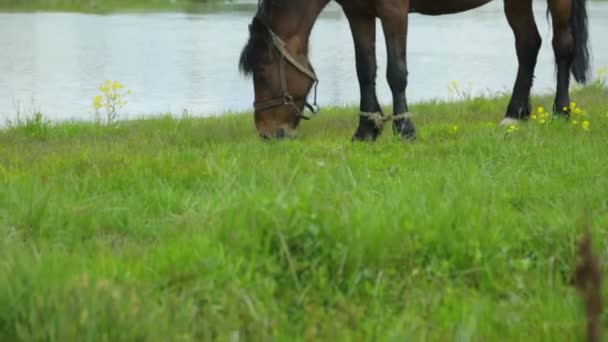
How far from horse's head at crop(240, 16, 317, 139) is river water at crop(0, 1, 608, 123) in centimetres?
459

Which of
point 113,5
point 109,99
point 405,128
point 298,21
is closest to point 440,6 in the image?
point 405,128

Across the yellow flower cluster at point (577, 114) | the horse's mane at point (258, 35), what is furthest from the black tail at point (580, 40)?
the horse's mane at point (258, 35)

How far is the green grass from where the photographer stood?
243 centimetres

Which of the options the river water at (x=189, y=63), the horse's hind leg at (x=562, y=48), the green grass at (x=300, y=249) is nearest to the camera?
the green grass at (x=300, y=249)

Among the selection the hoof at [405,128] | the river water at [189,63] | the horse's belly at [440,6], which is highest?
the horse's belly at [440,6]

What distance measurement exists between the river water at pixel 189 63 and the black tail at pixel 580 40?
462cm

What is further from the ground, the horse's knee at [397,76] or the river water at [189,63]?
the horse's knee at [397,76]

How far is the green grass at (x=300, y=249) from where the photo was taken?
243 centimetres

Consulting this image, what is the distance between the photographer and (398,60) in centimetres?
700

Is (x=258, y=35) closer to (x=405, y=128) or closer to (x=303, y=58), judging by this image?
(x=303, y=58)

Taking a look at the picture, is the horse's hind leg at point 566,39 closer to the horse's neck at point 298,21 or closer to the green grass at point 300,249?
the horse's neck at point 298,21

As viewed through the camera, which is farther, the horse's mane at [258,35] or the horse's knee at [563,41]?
the horse's knee at [563,41]

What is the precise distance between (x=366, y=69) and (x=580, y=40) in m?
2.57

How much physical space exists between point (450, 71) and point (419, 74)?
39.1 inches
